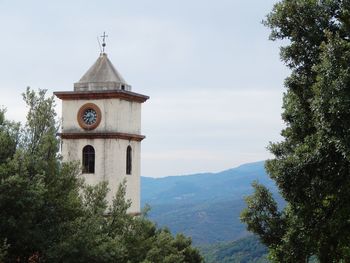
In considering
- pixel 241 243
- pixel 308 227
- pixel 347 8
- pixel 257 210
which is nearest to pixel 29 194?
pixel 257 210

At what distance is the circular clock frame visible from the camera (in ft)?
112

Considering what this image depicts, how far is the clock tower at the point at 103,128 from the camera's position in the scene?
34.1 m

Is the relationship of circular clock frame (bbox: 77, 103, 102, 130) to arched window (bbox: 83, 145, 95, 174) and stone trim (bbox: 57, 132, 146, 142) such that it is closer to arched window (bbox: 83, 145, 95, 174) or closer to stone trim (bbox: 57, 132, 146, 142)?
stone trim (bbox: 57, 132, 146, 142)

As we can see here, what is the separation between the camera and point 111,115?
34.2m

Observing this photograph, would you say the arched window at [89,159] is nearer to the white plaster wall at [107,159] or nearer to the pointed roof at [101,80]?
the white plaster wall at [107,159]

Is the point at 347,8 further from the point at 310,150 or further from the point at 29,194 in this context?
the point at 29,194

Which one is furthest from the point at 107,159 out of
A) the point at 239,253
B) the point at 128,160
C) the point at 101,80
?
the point at 239,253

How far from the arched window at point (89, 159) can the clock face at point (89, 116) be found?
123 centimetres

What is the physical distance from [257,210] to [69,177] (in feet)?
21.3

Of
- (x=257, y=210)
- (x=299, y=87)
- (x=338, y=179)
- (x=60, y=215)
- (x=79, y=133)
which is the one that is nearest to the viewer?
(x=338, y=179)

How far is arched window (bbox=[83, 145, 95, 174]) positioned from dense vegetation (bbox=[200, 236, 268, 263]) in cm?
9369

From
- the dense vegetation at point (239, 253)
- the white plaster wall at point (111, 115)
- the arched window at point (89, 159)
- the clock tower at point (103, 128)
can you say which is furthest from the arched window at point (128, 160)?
the dense vegetation at point (239, 253)

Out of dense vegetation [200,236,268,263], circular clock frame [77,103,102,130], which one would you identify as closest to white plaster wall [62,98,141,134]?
circular clock frame [77,103,102,130]

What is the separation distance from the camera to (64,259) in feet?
70.7
